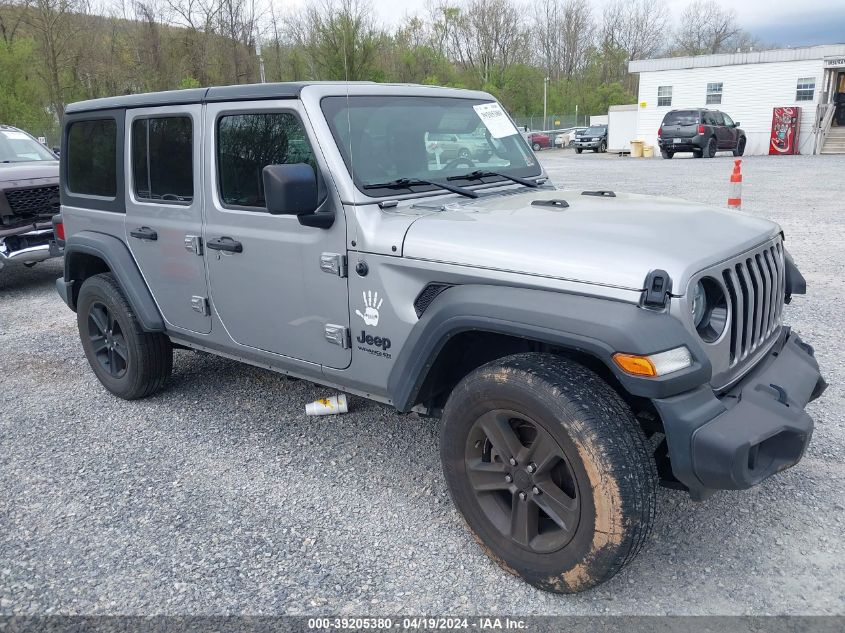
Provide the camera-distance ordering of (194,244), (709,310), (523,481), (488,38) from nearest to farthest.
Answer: (709,310) → (523,481) → (194,244) → (488,38)

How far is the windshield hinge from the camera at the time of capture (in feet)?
7.59

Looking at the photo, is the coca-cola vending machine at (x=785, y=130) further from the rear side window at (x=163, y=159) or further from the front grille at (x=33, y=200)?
the rear side window at (x=163, y=159)

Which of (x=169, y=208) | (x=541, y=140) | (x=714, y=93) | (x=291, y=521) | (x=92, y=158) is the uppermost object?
(x=714, y=93)

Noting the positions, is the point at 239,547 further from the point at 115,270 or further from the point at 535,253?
the point at 115,270

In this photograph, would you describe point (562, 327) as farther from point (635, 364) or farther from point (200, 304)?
point (200, 304)

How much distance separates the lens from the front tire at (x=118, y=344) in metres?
4.46

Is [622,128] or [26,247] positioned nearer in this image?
[26,247]

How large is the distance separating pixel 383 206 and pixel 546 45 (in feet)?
250

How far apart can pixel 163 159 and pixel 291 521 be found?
218 cm

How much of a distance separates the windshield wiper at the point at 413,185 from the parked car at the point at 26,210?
6.20m

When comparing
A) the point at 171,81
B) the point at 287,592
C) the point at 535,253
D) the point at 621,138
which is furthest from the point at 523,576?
the point at 171,81

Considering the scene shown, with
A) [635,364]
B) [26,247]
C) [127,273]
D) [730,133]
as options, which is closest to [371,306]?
[635,364]

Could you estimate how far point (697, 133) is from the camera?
26.4m

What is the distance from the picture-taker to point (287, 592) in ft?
9.16
